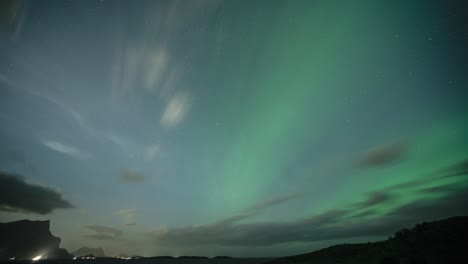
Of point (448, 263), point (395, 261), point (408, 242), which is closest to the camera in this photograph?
point (448, 263)

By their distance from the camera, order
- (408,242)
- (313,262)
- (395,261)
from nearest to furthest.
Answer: (395,261) < (408,242) < (313,262)

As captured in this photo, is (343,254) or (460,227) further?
(343,254)

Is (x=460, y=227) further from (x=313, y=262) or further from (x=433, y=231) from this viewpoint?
(x=313, y=262)

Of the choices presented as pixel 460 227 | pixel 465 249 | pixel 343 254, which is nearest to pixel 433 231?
pixel 460 227

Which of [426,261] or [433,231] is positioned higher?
[433,231]

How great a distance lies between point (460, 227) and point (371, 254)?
15706mm

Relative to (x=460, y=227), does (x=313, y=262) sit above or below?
below

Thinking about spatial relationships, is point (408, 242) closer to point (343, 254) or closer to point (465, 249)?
point (465, 249)

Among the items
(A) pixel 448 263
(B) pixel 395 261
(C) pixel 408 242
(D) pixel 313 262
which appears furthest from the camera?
(D) pixel 313 262

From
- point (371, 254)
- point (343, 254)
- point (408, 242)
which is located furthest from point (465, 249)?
point (343, 254)

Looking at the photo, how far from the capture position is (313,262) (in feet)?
158

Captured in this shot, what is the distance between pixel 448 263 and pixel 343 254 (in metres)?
21.5

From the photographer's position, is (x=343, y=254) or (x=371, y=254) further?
(x=343, y=254)

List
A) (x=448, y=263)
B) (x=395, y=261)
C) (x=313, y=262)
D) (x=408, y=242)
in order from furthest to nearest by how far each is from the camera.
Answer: (x=313, y=262), (x=408, y=242), (x=395, y=261), (x=448, y=263)
